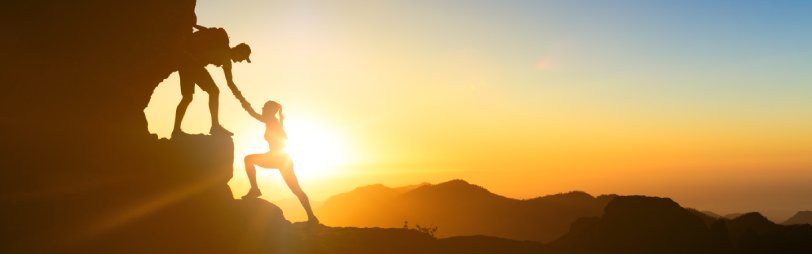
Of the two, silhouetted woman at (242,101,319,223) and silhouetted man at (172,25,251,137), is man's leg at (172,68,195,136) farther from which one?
silhouetted woman at (242,101,319,223)

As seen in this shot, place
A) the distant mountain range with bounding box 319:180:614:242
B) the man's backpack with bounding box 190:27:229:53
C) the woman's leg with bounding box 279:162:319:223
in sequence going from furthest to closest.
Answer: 1. the distant mountain range with bounding box 319:180:614:242
2. the woman's leg with bounding box 279:162:319:223
3. the man's backpack with bounding box 190:27:229:53

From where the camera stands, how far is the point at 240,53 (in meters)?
13.3

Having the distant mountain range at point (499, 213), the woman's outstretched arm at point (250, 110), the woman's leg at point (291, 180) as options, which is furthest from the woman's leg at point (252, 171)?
the distant mountain range at point (499, 213)

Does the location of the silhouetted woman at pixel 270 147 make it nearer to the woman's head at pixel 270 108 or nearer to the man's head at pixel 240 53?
the woman's head at pixel 270 108

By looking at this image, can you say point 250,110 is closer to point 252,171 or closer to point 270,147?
point 270,147

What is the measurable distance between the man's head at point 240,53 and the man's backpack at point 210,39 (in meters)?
0.24

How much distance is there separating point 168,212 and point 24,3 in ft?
14.6

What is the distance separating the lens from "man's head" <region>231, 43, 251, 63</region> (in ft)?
43.5

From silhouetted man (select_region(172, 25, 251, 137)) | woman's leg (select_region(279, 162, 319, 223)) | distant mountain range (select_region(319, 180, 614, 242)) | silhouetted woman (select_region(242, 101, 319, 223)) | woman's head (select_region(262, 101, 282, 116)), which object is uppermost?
silhouetted man (select_region(172, 25, 251, 137))

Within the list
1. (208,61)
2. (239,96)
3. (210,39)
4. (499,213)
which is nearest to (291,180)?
(239,96)

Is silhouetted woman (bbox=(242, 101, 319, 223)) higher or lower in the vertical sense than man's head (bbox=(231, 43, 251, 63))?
lower

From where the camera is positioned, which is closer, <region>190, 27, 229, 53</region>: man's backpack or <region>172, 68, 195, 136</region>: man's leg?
<region>172, 68, 195, 136</region>: man's leg

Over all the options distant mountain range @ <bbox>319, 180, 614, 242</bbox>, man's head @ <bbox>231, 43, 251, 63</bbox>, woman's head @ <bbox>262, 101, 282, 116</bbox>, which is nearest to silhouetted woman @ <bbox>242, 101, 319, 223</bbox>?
woman's head @ <bbox>262, 101, 282, 116</bbox>

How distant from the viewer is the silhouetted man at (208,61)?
12.7m
